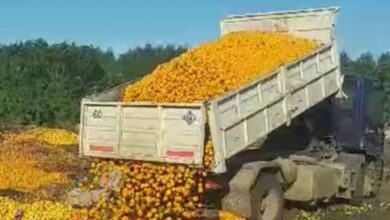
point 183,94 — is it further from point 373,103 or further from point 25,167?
point 25,167

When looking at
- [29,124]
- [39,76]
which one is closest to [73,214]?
[29,124]

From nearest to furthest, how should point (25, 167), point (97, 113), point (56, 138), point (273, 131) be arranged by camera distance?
point (97, 113)
point (273, 131)
point (25, 167)
point (56, 138)

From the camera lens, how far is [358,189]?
1383cm

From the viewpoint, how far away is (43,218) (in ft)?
33.1

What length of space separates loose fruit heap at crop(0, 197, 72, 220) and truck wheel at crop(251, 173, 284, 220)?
266 centimetres

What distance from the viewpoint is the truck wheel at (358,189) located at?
13.8 m

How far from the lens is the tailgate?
9430 millimetres

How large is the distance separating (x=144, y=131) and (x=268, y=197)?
7.75 feet

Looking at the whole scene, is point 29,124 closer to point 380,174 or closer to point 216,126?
point 380,174

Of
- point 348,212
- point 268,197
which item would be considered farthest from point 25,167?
point 348,212

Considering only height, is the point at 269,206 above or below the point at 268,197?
below

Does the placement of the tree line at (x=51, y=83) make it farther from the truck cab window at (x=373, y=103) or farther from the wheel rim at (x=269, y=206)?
the wheel rim at (x=269, y=206)

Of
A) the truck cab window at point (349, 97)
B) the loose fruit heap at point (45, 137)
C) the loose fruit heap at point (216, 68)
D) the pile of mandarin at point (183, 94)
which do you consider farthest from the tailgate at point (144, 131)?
the loose fruit heap at point (45, 137)

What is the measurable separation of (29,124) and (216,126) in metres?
17.9
